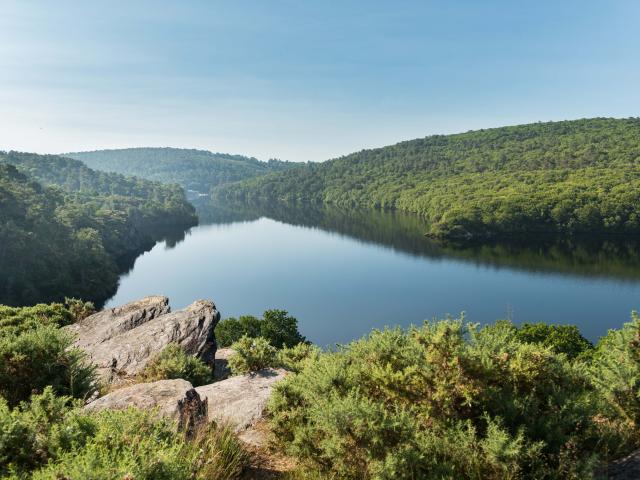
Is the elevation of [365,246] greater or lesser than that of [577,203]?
lesser

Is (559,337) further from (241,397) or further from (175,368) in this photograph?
(175,368)

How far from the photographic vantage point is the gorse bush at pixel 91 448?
16.9ft

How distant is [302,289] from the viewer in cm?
8494

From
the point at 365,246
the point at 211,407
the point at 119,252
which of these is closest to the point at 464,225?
the point at 365,246

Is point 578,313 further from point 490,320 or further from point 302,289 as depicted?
point 302,289

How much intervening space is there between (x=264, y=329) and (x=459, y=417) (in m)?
32.4

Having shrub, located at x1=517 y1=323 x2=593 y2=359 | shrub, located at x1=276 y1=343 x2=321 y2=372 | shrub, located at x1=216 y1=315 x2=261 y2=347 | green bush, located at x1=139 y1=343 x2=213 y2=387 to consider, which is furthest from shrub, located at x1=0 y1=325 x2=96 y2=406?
shrub, located at x1=517 y1=323 x2=593 y2=359

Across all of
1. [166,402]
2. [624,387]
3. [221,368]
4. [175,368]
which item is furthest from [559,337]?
[166,402]

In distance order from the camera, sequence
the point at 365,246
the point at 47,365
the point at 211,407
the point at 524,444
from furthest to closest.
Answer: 1. the point at 365,246
2. the point at 211,407
3. the point at 47,365
4. the point at 524,444

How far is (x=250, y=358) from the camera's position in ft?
52.5

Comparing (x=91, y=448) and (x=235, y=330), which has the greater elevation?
(x=91, y=448)

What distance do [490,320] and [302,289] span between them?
36.0 meters

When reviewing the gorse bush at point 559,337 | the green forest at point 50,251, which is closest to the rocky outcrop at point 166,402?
the gorse bush at point 559,337

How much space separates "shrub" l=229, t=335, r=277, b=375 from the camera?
52.2 feet
